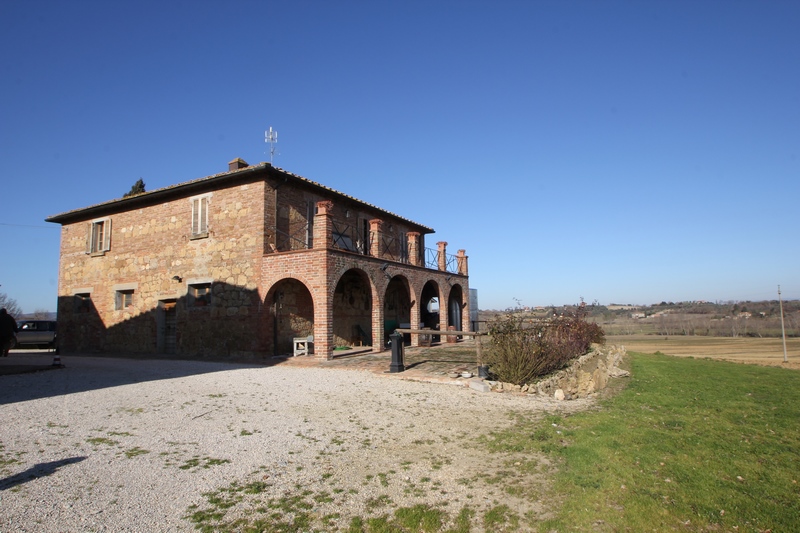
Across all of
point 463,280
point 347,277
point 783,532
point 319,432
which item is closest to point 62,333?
point 347,277

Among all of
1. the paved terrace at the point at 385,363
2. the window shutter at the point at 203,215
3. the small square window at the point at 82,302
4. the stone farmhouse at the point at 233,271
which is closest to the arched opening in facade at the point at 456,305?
the stone farmhouse at the point at 233,271

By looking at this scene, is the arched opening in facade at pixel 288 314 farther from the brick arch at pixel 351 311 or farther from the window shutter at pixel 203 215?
the window shutter at pixel 203 215

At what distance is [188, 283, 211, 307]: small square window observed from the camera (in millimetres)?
15459

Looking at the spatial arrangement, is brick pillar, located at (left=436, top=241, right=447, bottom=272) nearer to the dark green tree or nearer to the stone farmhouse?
the stone farmhouse

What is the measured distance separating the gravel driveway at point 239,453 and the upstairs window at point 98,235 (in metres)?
10.8

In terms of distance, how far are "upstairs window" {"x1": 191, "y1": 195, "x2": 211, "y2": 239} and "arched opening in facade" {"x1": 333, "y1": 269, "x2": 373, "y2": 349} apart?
4828 millimetres

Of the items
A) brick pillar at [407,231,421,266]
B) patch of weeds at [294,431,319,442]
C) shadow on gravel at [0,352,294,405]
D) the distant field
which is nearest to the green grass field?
patch of weeds at [294,431,319,442]

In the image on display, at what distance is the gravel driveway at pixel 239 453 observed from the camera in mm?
3447

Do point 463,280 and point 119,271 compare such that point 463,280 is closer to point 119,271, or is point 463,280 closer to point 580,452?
point 119,271

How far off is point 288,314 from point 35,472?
10673 mm

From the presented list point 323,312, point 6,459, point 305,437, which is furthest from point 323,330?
point 6,459

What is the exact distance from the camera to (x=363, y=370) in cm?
1117

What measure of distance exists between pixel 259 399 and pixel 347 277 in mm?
10025

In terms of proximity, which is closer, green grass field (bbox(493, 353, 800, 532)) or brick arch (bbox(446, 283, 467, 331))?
green grass field (bbox(493, 353, 800, 532))
